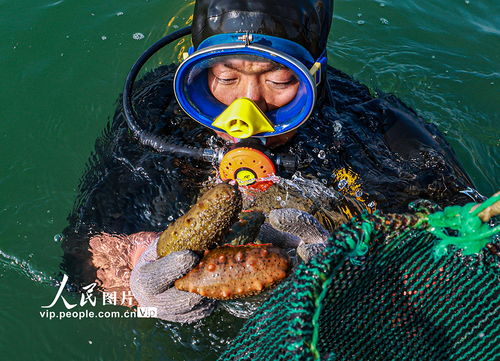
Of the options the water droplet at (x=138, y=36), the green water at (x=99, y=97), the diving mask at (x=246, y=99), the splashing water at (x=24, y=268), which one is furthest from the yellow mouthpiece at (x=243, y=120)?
the water droplet at (x=138, y=36)

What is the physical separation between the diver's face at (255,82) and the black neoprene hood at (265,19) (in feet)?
0.73

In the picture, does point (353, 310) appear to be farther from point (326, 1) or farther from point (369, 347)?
point (326, 1)

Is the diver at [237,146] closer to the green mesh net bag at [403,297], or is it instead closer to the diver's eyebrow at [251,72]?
the diver's eyebrow at [251,72]

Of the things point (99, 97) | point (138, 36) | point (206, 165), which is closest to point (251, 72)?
point (206, 165)

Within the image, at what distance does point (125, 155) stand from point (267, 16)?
157cm

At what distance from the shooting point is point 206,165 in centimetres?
365

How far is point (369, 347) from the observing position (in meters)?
2.12

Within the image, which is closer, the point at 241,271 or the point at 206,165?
the point at 241,271

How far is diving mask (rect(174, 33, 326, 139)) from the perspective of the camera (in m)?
3.00

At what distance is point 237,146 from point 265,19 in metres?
0.87

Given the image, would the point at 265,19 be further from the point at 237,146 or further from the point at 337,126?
the point at 337,126

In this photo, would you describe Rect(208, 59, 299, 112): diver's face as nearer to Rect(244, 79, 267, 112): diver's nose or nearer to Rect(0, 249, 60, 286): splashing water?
Rect(244, 79, 267, 112): diver's nose

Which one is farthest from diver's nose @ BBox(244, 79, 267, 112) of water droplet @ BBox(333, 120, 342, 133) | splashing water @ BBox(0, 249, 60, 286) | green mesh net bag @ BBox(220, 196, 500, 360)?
splashing water @ BBox(0, 249, 60, 286)

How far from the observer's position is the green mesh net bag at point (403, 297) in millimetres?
1894
